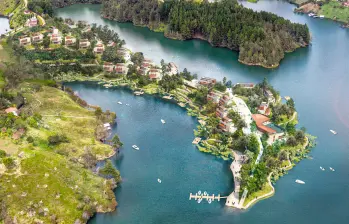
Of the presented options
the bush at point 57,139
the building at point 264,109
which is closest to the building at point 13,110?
the bush at point 57,139

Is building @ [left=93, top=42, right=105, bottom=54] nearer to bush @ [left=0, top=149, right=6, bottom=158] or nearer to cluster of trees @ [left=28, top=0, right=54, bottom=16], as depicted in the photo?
cluster of trees @ [left=28, top=0, right=54, bottom=16]

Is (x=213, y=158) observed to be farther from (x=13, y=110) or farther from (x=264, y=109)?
(x=13, y=110)

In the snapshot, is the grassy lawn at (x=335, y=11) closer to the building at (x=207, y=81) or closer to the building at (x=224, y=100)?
the building at (x=207, y=81)

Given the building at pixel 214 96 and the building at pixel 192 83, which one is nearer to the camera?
the building at pixel 214 96

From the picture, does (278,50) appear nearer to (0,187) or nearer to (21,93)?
(21,93)

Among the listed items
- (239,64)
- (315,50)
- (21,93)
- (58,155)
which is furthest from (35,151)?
(315,50)

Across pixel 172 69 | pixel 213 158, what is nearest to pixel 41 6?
pixel 172 69

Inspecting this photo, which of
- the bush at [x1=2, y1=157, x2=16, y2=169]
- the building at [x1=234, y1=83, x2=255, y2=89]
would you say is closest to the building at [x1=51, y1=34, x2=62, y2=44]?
the building at [x1=234, y1=83, x2=255, y2=89]
